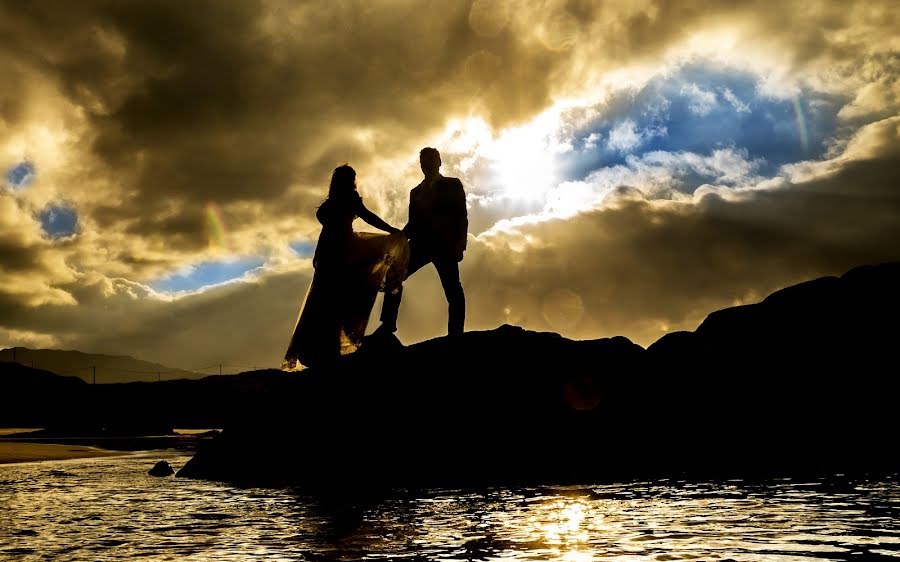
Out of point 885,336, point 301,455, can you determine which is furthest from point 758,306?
point 301,455

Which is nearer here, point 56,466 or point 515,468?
point 515,468

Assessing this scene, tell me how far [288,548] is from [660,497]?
433 cm

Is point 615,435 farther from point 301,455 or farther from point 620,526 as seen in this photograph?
point 620,526

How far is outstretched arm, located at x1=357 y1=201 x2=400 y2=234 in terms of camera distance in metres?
12.1

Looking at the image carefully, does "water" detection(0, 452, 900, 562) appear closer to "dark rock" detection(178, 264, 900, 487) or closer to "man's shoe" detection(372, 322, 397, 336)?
"dark rock" detection(178, 264, 900, 487)

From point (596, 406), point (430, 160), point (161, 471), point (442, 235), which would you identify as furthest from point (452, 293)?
point (161, 471)

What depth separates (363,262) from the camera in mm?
12000

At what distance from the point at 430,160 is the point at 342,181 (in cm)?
191

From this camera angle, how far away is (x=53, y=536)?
6.07m

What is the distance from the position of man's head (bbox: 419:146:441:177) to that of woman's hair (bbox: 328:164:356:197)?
1.60 m

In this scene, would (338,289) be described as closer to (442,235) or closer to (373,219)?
(373,219)

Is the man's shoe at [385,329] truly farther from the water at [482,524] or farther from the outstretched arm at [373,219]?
the water at [482,524]

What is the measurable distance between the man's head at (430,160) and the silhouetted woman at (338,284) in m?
1.51

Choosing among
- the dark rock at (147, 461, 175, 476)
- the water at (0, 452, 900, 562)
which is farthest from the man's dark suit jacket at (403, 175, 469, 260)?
the dark rock at (147, 461, 175, 476)
